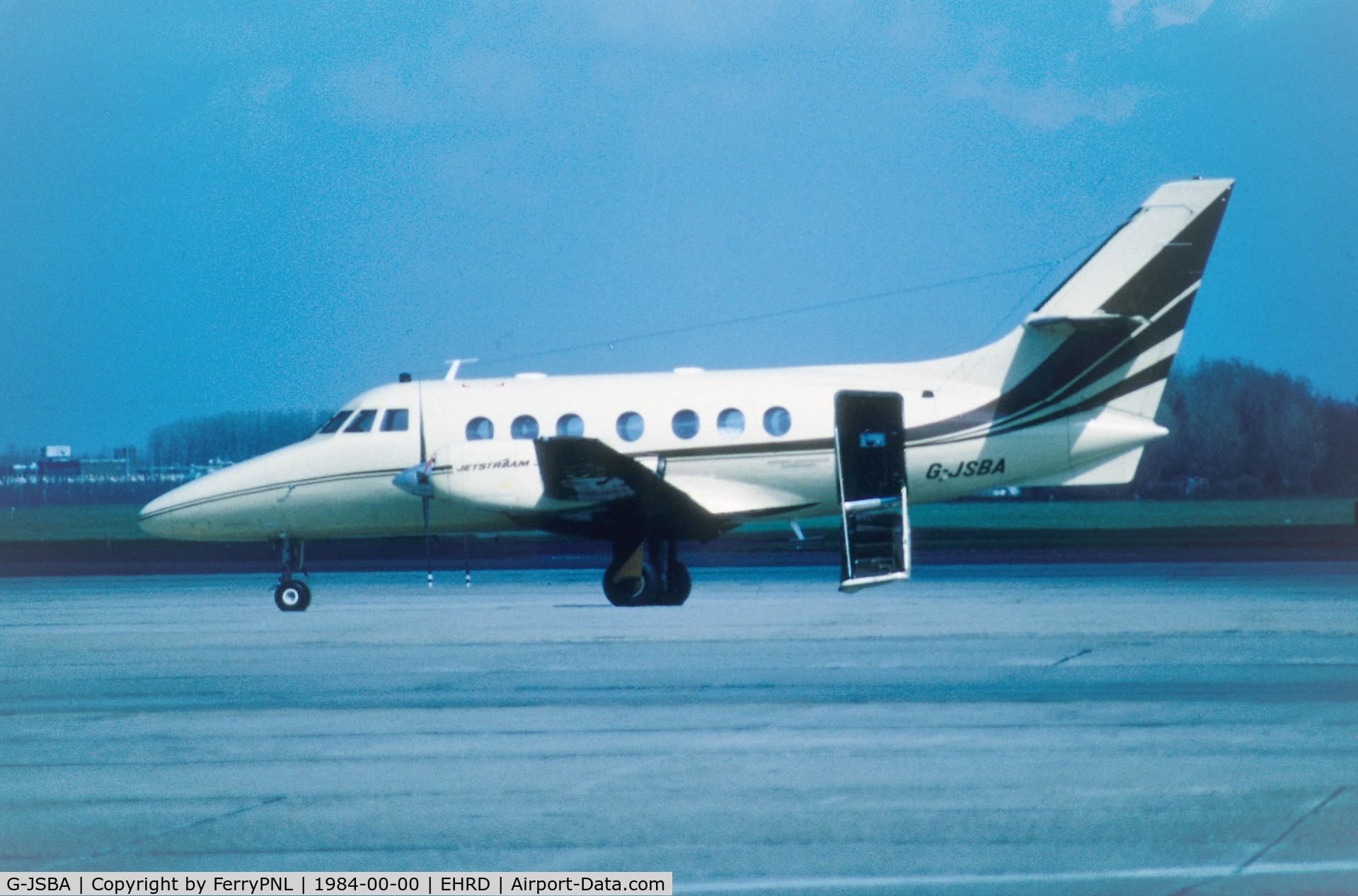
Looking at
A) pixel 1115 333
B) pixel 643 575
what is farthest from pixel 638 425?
pixel 1115 333

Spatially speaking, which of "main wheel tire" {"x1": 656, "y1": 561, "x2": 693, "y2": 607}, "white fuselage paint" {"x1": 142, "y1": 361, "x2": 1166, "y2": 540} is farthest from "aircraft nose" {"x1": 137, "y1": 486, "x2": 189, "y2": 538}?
"main wheel tire" {"x1": 656, "y1": 561, "x2": 693, "y2": 607}

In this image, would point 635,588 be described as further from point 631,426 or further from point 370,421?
point 370,421

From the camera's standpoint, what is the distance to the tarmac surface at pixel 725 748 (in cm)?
645

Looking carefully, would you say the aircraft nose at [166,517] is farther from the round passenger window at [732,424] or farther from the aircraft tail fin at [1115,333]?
the aircraft tail fin at [1115,333]

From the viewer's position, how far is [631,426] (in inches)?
811

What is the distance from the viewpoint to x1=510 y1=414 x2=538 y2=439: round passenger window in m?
21.2

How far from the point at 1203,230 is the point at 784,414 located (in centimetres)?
667

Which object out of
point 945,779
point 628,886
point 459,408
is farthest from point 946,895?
point 459,408

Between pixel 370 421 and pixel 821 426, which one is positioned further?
pixel 370 421

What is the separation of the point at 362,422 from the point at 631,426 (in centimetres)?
448

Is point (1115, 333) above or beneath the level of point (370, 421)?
above

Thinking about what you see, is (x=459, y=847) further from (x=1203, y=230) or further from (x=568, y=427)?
(x=1203, y=230)

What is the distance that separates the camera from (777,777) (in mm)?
8148

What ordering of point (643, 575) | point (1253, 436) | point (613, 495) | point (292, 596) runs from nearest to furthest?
point (613, 495) → point (643, 575) → point (292, 596) → point (1253, 436)
